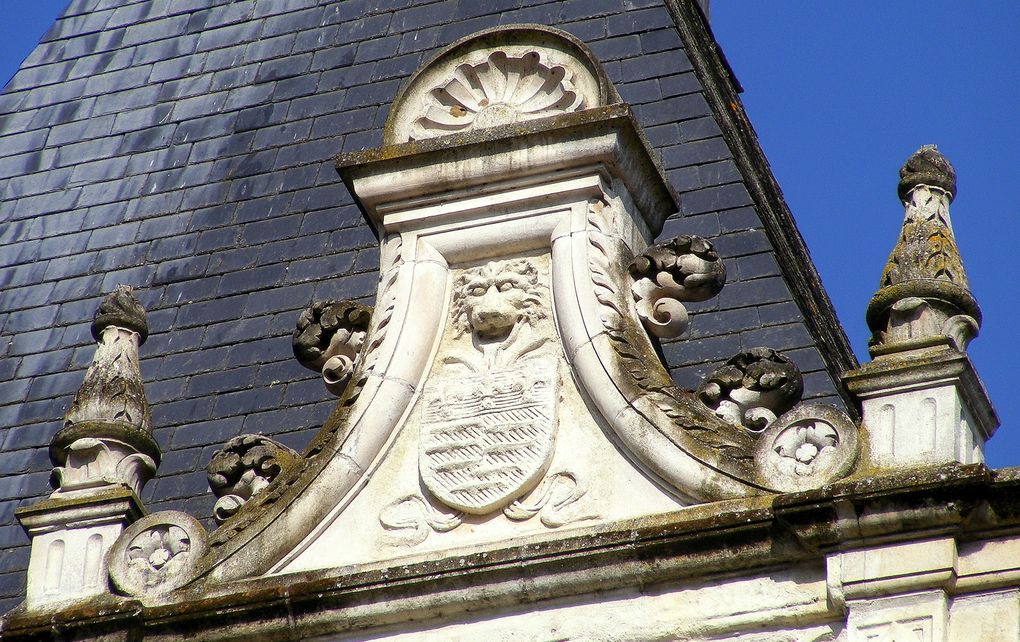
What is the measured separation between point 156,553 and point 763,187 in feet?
15.0

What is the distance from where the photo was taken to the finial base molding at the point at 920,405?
8.04 meters

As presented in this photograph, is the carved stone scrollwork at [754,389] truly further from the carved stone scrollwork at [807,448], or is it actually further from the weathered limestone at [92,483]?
the weathered limestone at [92,483]

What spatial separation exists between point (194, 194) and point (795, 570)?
5.94 m

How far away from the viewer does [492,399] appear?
882 centimetres

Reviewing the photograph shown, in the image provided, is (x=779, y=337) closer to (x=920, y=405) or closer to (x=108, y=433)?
(x=920, y=405)

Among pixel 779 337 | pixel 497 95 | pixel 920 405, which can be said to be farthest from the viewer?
pixel 779 337

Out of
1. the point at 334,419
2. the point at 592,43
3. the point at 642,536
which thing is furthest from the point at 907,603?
the point at 592,43

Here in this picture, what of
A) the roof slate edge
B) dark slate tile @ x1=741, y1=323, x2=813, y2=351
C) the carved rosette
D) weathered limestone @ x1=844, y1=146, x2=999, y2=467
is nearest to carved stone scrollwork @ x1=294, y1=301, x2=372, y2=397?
the carved rosette

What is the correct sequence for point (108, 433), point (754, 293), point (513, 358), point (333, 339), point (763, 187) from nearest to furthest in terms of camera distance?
point (513, 358)
point (108, 433)
point (333, 339)
point (754, 293)
point (763, 187)

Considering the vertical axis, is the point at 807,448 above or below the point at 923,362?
below

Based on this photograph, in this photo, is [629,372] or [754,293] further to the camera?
[754,293]

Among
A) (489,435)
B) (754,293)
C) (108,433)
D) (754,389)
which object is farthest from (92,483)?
(754,293)

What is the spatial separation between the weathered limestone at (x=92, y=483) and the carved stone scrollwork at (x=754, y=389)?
227 cm

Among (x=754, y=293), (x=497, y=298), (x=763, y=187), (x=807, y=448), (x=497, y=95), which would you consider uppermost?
(x=763, y=187)
